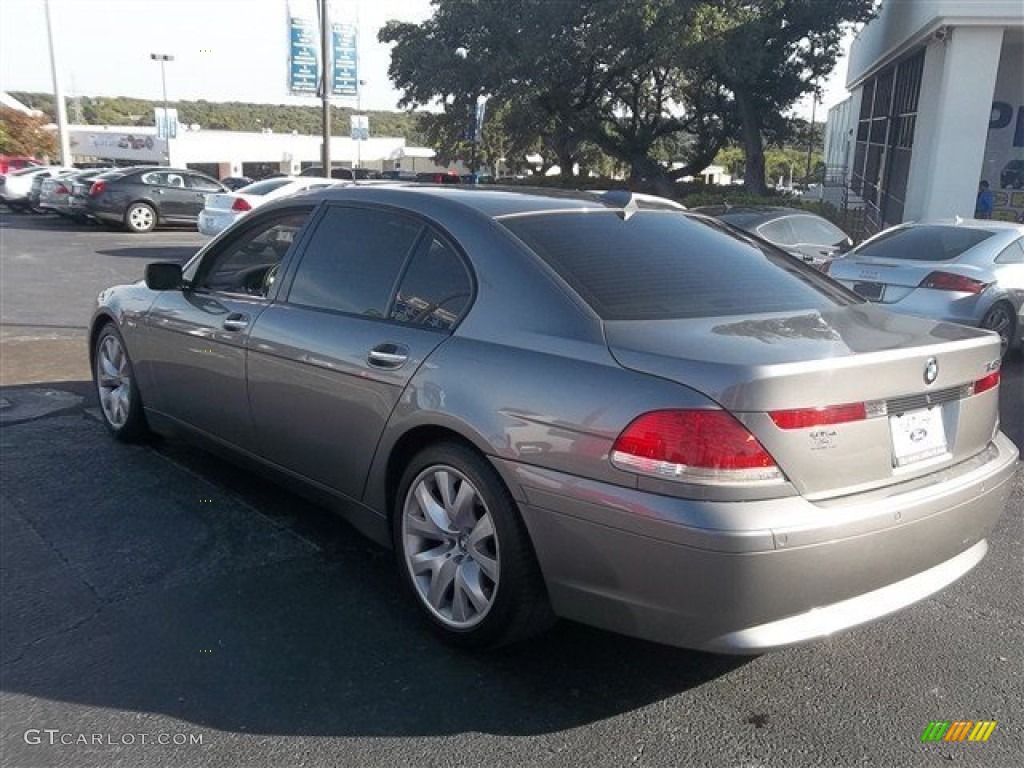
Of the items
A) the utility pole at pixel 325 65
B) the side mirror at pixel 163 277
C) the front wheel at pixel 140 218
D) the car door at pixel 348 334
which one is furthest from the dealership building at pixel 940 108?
the car door at pixel 348 334

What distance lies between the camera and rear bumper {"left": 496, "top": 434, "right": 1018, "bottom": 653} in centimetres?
258

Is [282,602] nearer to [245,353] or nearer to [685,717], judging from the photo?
[245,353]

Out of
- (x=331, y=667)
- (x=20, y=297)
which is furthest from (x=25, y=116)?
(x=331, y=667)

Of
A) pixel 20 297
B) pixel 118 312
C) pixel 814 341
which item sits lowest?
pixel 20 297

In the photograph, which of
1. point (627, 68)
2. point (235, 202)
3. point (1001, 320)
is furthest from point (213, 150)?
point (1001, 320)

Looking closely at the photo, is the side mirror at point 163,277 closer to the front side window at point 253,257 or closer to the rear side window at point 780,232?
the front side window at point 253,257

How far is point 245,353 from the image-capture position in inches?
167

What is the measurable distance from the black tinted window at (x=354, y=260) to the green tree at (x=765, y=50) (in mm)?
23372

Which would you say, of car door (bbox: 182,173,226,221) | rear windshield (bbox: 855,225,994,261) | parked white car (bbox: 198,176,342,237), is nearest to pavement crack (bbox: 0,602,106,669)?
rear windshield (bbox: 855,225,994,261)

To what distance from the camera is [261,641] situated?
3.28 metres

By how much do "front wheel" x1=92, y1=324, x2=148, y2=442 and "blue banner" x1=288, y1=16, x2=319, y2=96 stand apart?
15611 mm

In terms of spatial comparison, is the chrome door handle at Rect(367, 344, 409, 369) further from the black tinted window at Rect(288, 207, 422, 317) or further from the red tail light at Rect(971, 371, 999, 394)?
the red tail light at Rect(971, 371, 999, 394)

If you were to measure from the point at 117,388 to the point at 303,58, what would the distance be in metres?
16.1

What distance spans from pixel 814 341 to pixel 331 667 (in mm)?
1952
